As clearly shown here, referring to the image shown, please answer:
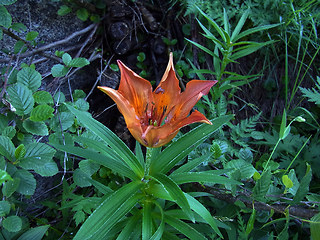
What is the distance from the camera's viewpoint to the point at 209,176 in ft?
3.39

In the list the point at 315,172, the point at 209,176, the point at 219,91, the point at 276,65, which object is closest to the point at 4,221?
the point at 209,176

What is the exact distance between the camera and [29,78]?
50.6 inches

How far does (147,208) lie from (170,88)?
443 mm

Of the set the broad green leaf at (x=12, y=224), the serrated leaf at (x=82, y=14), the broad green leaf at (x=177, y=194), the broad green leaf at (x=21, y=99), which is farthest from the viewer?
the serrated leaf at (x=82, y=14)

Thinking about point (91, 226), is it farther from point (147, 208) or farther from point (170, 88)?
point (170, 88)

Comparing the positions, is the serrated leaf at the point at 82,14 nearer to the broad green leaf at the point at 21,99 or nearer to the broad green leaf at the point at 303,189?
the broad green leaf at the point at 21,99

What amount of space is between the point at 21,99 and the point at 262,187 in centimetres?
102

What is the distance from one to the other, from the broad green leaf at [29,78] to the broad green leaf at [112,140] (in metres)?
0.40

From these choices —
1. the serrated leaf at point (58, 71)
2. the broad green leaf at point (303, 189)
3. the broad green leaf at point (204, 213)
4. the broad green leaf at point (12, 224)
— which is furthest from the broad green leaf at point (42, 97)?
the broad green leaf at point (303, 189)

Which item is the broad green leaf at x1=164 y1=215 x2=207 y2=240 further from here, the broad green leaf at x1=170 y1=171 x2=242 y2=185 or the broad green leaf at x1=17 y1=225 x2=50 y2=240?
the broad green leaf at x1=17 y1=225 x2=50 y2=240

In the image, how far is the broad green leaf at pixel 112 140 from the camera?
3.31 ft

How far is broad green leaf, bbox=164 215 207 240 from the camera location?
1029 mm

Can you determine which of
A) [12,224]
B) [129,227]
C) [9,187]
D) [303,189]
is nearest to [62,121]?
[9,187]

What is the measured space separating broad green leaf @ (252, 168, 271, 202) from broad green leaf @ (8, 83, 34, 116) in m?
0.97
